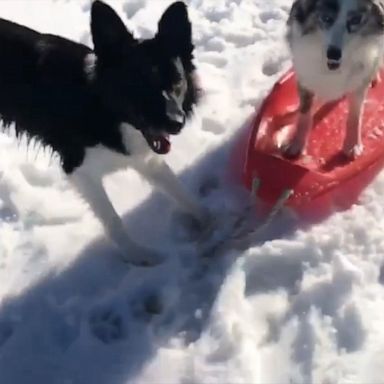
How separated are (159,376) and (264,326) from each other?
48cm

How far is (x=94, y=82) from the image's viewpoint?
3.14 m

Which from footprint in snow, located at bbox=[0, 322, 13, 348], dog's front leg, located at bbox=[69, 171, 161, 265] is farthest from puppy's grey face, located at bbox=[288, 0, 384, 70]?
footprint in snow, located at bbox=[0, 322, 13, 348]

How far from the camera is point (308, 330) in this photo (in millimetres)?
3207

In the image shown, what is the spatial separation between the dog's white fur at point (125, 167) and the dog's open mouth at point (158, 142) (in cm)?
9

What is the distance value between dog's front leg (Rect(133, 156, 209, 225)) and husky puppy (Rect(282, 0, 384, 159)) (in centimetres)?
56

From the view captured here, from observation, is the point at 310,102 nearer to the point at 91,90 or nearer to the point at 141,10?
the point at 91,90

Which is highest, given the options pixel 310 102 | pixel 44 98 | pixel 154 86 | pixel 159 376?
pixel 154 86

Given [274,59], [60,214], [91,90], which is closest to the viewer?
[91,90]

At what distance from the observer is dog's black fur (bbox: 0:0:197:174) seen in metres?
2.97

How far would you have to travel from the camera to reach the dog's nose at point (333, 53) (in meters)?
3.28

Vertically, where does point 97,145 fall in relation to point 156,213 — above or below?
above

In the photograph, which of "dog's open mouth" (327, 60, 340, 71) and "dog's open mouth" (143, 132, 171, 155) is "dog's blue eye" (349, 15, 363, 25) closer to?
"dog's open mouth" (327, 60, 340, 71)

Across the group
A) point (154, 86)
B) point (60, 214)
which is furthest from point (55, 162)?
point (154, 86)

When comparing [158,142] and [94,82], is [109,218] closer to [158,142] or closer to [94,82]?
[158,142]
